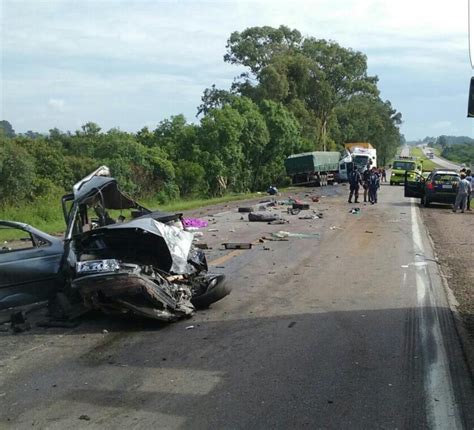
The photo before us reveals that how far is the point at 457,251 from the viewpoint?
14250 mm

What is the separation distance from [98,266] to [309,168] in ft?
146

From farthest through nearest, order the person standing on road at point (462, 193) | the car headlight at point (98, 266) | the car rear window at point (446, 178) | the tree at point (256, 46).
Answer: the tree at point (256, 46) → the car rear window at point (446, 178) → the person standing on road at point (462, 193) → the car headlight at point (98, 266)

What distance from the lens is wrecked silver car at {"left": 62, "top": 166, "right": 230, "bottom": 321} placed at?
22.7 ft

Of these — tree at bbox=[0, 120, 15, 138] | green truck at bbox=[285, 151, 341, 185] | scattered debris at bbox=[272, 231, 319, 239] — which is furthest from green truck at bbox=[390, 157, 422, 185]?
scattered debris at bbox=[272, 231, 319, 239]

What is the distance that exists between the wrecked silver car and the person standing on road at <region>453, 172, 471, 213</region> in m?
19.7

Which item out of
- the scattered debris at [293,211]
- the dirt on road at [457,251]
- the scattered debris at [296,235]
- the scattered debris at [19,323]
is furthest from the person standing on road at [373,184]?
the scattered debris at [19,323]

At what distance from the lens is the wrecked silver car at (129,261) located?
22.7 ft

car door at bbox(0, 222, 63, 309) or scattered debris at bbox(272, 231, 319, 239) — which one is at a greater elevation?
car door at bbox(0, 222, 63, 309)

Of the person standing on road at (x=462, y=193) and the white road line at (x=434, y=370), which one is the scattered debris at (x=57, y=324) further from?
the person standing on road at (x=462, y=193)

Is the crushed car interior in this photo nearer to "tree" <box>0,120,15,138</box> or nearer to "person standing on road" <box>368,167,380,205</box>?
"person standing on road" <box>368,167,380,205</box>

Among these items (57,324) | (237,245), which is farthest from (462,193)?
(57,324)

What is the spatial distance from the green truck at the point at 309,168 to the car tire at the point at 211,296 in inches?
1682

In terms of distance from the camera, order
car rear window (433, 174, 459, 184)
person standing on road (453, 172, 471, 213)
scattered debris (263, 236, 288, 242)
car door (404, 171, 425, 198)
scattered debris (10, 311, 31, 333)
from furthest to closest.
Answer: car door (404, 171, 425, 198), car rear window (433, 174, 459, 184), person standing on road (453, 172, 471, 213), scattered debris (263, 236, 288, 242), scattered debris (10, 311, 31, 333)

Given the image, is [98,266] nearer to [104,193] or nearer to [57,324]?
[57,324]
